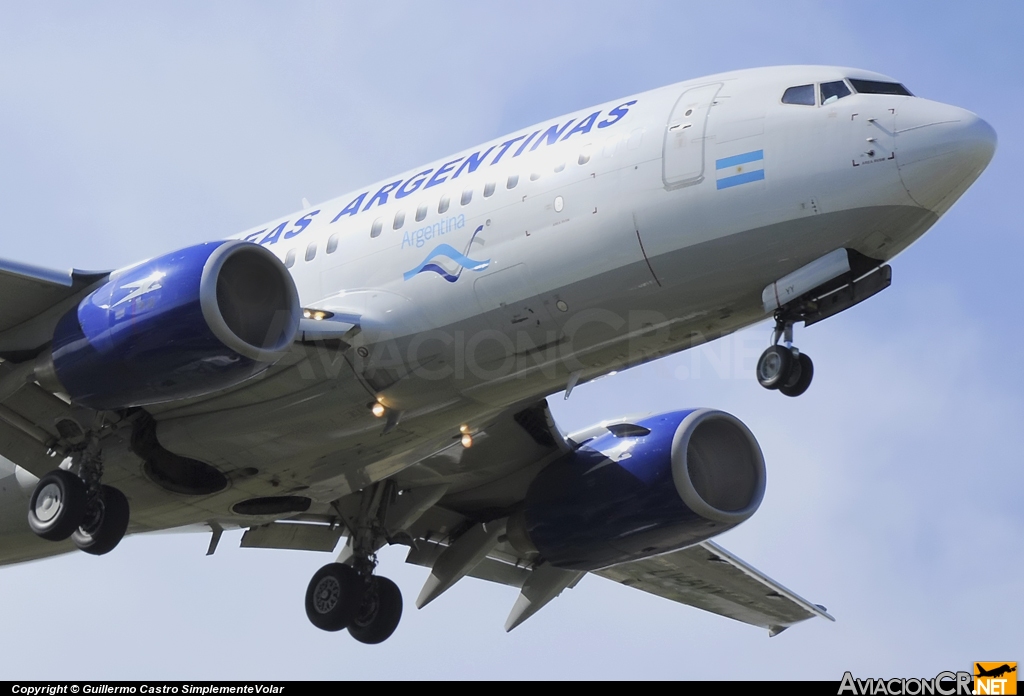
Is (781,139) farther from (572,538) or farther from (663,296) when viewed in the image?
(572,538)

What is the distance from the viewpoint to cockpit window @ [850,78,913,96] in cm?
1720

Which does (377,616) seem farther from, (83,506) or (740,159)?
(740,159)

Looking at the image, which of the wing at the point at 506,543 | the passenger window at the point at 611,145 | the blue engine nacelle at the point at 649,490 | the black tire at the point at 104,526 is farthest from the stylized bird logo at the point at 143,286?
the blue engine nacelle at the point at 649,490

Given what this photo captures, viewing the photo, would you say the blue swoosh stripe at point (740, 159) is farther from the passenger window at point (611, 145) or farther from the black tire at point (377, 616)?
the black tire at point (377, 616)

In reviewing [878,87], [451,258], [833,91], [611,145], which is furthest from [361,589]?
[878,87]

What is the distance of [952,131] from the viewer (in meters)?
16.4

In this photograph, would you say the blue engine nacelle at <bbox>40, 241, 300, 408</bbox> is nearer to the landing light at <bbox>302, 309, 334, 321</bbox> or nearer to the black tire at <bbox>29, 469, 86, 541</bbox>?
the landing light at <bbox>302, 309, 334, 321</bbox>

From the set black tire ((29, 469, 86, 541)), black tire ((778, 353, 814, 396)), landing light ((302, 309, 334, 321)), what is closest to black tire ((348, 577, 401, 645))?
black tire ((29, 469, 86, 541))

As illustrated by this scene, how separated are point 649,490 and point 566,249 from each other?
5.42 m

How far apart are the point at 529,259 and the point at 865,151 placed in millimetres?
3919

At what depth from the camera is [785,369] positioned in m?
16.8

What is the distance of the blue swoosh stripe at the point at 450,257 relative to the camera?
18156 mm

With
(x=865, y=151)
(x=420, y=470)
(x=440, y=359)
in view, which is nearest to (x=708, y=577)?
(x=420, y=470)

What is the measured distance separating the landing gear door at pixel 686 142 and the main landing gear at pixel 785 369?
2079mm
